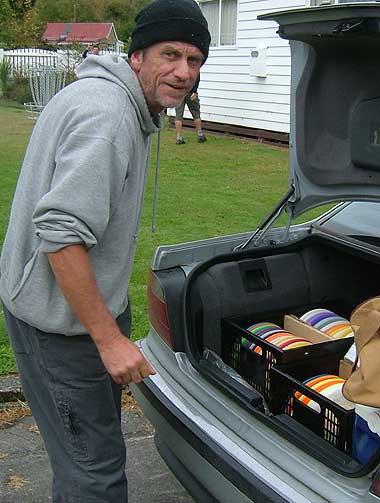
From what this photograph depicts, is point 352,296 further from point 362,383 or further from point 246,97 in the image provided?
point 246,97

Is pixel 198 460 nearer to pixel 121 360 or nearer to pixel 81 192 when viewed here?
pixel 121 360

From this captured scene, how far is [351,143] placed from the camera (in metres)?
2.94

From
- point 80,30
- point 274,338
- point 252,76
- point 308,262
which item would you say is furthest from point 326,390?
point 80,30

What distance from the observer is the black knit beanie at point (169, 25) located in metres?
2.20

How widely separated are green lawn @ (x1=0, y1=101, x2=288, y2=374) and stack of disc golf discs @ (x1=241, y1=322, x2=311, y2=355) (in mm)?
1607

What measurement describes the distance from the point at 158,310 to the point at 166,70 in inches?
42.3

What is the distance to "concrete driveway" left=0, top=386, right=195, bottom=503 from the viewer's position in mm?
3193

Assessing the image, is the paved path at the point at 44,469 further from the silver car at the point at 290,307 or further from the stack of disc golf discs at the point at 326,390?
the stack of disc golf discs at the point at 326,390

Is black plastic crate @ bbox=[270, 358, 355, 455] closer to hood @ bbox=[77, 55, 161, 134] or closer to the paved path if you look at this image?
the paved path

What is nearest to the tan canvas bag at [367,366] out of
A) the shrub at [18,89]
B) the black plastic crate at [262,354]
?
the black plastic crate at [262,354]

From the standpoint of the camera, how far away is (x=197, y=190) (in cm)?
871

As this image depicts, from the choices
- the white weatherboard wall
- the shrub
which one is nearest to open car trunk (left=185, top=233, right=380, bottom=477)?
the white weatherboard wall

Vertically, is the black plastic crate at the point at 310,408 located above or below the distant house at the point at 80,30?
below

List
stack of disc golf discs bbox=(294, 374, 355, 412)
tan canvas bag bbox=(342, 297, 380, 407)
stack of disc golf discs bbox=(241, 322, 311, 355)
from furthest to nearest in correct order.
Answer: stack of disc golf discs bbox=(241, 322, 311, 355) → stack of disc golf discs bbox=(294, 374, 355, 412) → tan canvas bag bbox=(342, 297, 380, 407)
